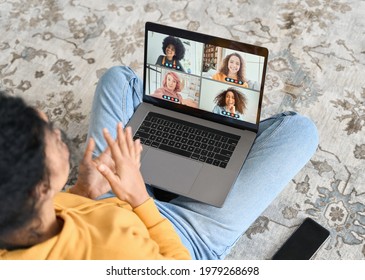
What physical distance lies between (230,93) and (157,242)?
1.46 ft

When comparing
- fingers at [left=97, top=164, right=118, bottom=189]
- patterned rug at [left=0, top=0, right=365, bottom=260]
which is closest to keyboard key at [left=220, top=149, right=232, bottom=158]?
patterned rug at [left=0, top=0, right=365, bottom=260]

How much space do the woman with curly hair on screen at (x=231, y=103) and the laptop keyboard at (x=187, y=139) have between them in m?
0.05

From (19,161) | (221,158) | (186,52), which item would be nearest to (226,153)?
(221,158)

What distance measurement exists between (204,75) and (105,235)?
54 cm

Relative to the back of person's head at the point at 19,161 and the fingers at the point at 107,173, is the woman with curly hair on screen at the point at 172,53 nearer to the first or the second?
the fingers at the point at 107,173

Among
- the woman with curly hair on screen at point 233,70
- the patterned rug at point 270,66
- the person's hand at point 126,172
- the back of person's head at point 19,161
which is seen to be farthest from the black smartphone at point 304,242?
the back of person's head at point 19,161

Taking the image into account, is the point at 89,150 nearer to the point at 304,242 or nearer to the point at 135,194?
the point at 135,194

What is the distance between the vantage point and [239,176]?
1279 millimetres

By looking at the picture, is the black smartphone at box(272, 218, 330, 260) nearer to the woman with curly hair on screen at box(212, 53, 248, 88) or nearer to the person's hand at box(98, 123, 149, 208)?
the woman with curly hair on screen at box(212, 53, 248, 88)

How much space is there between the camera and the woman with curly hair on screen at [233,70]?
1.25m

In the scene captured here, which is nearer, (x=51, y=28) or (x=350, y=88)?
(x=350, y=88)
